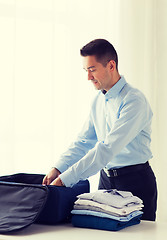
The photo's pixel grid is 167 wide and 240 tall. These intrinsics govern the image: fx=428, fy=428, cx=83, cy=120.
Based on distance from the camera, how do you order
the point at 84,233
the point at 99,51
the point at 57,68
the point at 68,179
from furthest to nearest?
the point at 57,68 → the point at 99,51 → the point at 68,179 → the point at 84,233

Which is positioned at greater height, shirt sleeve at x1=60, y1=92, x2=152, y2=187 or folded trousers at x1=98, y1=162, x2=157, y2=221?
shirt sleeve at x1=60, y1=92, x2=152, y2=187

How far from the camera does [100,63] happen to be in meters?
2.17

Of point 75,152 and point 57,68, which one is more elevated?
point 57,68

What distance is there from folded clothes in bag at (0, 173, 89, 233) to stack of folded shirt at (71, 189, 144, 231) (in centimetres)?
6

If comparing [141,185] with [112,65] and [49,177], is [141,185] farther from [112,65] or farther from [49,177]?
[112,65]

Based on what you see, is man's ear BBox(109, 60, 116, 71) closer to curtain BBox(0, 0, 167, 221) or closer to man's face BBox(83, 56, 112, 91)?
man's face BBox(83, 56, 112, 91)

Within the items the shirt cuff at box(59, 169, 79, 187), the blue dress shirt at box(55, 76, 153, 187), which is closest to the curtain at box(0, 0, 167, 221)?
the blue dress shirt at box(55, 76, 153, 187)

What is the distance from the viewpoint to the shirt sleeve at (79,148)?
7.07 ft

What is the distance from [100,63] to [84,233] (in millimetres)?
923

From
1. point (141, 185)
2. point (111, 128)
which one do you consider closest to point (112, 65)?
point (111, 128)

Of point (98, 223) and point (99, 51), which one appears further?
point (99, 51)

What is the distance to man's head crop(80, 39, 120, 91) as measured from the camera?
85.0 inches

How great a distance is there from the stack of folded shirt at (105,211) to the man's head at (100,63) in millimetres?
661

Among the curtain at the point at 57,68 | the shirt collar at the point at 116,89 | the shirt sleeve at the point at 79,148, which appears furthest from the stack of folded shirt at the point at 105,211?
the curtain at the point at 57,68
